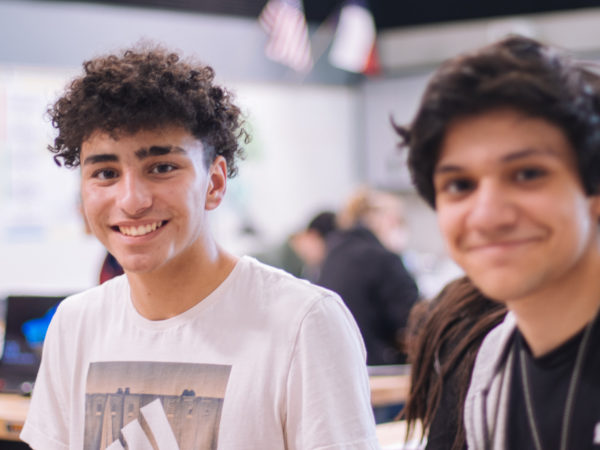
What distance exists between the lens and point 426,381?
1585 millimetres

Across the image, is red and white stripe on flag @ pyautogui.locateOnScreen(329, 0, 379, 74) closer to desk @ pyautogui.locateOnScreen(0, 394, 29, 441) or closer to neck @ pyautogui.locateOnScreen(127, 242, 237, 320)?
desk @ pyautogui.locateOnScreen(0, 394, 29, 441)

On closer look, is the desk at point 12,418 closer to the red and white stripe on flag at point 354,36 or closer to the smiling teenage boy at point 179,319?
the smiling teenage boy at point 179,319

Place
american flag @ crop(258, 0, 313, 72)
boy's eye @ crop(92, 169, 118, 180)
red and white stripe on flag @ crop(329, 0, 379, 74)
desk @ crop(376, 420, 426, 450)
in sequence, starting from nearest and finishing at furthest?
boy's eye @ crop(92, 169, 118, 180)
desk @ crop(376, 420, 426, 450)
american flag @ crop(258, 0, 313, 72)
red and white stripe on flag @ crop(329, 0, 379, 74)

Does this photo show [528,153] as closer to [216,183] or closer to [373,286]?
[216,183]

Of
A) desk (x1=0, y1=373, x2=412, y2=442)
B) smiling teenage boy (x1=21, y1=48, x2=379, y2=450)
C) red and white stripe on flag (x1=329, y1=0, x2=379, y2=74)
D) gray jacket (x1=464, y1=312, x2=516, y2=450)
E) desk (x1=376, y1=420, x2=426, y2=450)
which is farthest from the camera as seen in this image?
red and white stripe on flag (x1=329, y1=0, x2=379, y2=74)

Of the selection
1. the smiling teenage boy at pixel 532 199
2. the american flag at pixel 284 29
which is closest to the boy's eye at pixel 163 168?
the smiling teenage boy at pixel 532 199

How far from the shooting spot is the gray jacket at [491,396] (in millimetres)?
1097

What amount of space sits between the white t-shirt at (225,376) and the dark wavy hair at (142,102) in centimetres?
32

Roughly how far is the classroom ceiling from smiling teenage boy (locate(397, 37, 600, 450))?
559cm

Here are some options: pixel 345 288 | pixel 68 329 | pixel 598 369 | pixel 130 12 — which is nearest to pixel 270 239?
pixel 130 12

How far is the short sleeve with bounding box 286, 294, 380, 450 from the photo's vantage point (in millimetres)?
1381

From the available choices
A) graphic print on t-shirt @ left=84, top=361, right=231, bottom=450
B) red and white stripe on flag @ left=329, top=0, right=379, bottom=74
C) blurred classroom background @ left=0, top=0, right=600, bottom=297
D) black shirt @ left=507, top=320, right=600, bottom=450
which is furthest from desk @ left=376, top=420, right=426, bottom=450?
red and white stripe on flag @ left=329, top=0, right=379, bottom=74

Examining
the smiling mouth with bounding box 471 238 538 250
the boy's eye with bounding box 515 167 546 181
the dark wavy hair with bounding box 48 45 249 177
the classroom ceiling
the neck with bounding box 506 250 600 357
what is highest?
the classroom ceiling

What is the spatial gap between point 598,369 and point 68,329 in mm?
1151
